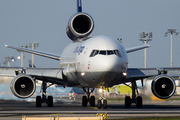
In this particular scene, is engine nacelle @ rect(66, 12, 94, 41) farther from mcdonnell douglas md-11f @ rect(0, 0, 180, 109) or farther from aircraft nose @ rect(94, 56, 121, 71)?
aircraft nose @ rect(94, 56, 121, 71)

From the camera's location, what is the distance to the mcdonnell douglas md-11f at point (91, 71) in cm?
2183

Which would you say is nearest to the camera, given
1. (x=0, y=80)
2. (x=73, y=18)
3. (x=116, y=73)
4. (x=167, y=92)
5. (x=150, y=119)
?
(x=150, y=119)

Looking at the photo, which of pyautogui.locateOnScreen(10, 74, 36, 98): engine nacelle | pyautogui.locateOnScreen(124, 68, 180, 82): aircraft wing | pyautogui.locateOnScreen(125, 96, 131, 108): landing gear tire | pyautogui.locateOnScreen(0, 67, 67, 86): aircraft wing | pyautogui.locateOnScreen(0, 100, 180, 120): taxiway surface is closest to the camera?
pyautogui.locateOnScreen(0, 100, 180, 120): taxiway surface

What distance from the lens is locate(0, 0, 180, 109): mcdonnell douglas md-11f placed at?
71.6 feet

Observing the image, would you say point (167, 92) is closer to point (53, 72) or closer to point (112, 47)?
point (112, 47)

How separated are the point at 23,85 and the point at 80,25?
26.4 feet

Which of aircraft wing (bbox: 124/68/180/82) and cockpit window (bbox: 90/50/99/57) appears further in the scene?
aircraft wing (bbox: 124/68/180/82)

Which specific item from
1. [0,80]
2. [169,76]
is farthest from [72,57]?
[0,80]

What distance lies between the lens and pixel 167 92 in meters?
24.5

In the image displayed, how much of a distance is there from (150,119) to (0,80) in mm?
28529

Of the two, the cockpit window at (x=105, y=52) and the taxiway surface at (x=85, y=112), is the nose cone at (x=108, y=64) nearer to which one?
the cockpit window at (x=105, y=52)

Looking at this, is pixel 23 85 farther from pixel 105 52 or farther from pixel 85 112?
pixel 85 112

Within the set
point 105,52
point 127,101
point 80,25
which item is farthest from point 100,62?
point 80,25

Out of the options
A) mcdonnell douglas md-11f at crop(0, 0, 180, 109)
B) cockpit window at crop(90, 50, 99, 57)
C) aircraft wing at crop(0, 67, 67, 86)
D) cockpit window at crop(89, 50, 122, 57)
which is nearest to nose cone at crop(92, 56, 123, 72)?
mcdonnell douglas md-11f at crop(0, 0, 180, 109)
